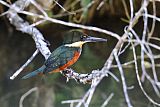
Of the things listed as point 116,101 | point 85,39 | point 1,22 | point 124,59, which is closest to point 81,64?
point 124,59

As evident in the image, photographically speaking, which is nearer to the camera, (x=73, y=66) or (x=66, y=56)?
(x=66, y=56)

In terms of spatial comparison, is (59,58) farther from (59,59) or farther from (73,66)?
(73,66)

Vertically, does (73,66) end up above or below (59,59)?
below

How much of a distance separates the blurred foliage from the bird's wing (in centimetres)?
86

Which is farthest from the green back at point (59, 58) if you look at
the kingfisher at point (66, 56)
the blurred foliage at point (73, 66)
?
the blurred foliage at point (73, 66)

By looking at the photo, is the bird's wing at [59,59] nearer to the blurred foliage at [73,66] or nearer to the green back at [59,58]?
the green back at [59,58]

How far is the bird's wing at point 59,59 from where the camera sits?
131cm

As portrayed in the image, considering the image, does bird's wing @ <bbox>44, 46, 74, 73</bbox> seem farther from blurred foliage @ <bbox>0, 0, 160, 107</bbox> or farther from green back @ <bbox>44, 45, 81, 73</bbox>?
blurred foliage @ <bbox>0, 0, 160, 107</bbox>

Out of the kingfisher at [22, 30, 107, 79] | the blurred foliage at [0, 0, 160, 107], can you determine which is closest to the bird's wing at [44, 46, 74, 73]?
the kingfisher at [22, 30, 107, 79]

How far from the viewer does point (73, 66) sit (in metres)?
2.74

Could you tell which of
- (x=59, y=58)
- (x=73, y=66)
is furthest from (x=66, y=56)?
(x=73, y=66)

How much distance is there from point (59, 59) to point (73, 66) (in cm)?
142

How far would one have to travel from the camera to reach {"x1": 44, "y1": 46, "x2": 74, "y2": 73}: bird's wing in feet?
4.31

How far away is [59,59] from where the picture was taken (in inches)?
52.0
